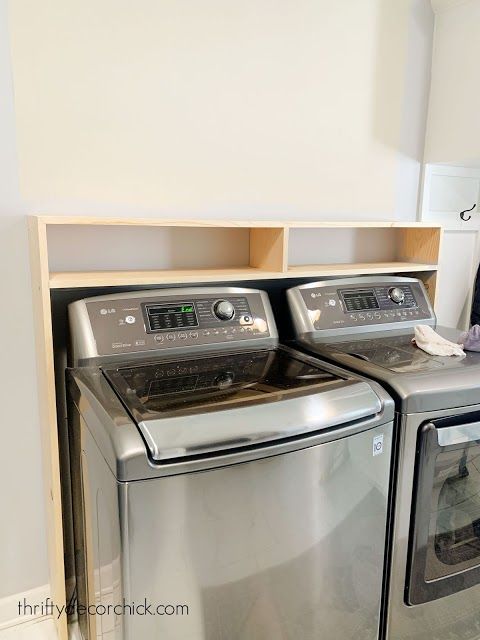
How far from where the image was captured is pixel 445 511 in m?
1.38

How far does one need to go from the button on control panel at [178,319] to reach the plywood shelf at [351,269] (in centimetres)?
19

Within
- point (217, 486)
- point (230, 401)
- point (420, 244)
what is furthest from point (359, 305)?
point (217, 486)

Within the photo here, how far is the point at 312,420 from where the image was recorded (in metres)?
1.09

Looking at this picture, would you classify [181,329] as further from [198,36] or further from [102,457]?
[198,36]

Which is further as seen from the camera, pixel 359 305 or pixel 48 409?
pixel 359 305

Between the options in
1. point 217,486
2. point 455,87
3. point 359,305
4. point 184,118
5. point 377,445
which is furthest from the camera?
point 455,87

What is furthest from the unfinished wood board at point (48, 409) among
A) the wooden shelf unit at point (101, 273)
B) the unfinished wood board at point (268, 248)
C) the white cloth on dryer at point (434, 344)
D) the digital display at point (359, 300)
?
the white cloth on dryer at point (434, 344)

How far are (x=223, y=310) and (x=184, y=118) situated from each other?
2.08 ft

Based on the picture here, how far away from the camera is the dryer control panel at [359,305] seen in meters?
1.64

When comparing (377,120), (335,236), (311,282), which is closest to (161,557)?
(311,282)

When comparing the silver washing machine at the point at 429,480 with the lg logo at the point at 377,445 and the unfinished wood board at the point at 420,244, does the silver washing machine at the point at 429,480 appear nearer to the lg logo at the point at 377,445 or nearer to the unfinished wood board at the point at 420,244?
the lg logo at the point at 377,445

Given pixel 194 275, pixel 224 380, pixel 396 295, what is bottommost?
pixel 224 380

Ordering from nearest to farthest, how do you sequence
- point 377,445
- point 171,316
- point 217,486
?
point 217,486 < point 377,445 < point 171,316

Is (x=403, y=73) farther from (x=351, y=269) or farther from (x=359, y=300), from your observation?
(x=359, y=300)
